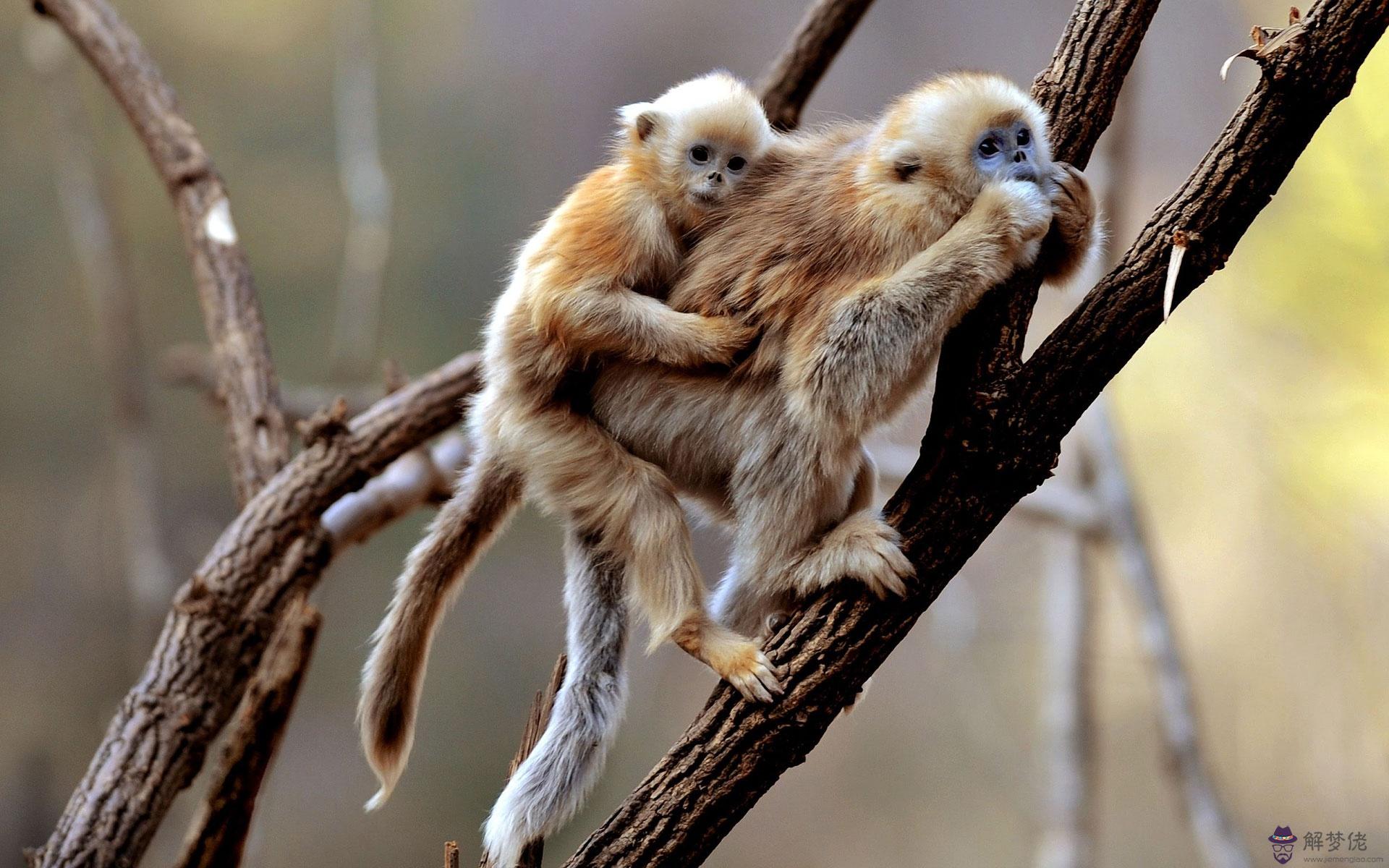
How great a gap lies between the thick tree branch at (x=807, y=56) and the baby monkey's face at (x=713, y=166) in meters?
1.64

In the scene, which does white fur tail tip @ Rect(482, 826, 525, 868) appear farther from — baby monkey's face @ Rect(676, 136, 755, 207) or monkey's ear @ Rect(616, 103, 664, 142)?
monkey's ear @ Rect(616, 103, 664, 142)

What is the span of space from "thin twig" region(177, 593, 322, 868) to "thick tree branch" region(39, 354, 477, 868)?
0.22m

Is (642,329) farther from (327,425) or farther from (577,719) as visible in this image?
(327,425)

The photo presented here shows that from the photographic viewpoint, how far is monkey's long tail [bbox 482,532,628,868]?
283 cm

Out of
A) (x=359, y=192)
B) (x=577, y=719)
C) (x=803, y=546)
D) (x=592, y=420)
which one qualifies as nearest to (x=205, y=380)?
(x=359, y=192)

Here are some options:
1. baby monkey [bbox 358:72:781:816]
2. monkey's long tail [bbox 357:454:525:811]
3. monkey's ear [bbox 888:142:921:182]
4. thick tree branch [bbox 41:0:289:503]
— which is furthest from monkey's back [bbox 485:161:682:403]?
thick tree branch [bbox 41:0:289:503]

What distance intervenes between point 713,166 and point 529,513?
5775 millimetres

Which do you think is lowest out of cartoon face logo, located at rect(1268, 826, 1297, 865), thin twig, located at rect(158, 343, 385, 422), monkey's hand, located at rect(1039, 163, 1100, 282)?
cartoon face logo, located at rect(1268, 826, 1297, 865)

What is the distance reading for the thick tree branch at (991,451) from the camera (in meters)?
2.41

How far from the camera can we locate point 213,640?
3.98 metres

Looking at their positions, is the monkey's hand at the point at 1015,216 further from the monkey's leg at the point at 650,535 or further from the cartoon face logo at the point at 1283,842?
the cartoon face logo at the point at 1283,842

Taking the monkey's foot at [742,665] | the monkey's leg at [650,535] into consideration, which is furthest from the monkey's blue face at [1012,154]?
the monkey's foot at [742,665]

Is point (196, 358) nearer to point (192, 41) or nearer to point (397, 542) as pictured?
point (397, 542)

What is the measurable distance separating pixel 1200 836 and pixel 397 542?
18.7ft
